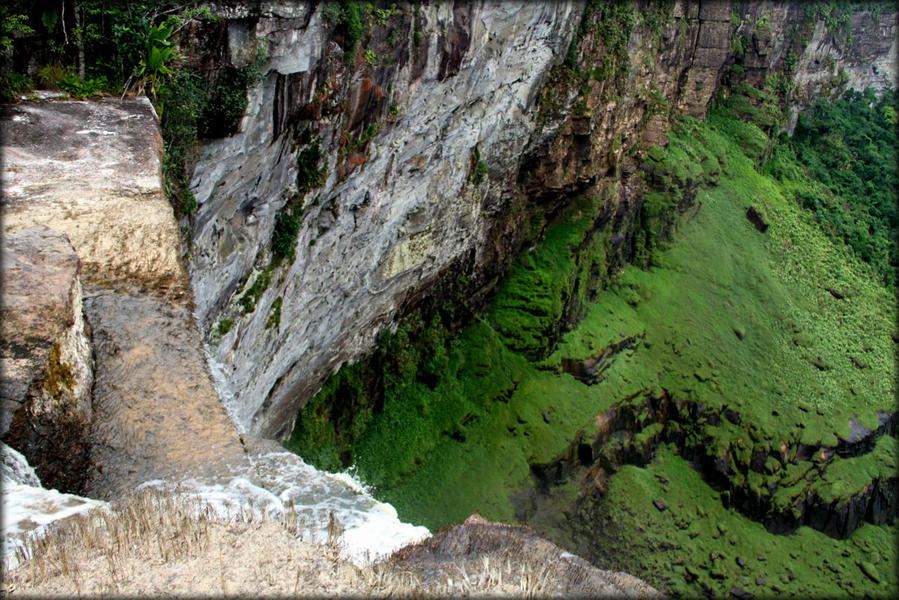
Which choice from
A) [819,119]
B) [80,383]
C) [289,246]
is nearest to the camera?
[80,383]

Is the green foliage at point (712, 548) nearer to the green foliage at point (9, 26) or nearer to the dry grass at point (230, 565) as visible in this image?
the dry grass at point (230, 565)

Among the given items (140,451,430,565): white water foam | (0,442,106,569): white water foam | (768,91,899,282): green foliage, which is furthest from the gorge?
(768,91,899,282): green foliage

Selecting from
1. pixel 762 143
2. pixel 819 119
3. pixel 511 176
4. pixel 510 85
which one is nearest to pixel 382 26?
pixel 510 85

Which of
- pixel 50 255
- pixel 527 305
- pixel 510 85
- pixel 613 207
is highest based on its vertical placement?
pixel 510 85

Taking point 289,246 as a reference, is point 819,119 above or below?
above

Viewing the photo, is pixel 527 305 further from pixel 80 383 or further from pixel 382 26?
pixel 80 383

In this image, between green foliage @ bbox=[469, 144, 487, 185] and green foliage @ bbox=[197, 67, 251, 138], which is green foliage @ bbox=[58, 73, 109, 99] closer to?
green foliage @ bbox=[197, 67, 251, 138]

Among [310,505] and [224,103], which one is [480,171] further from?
[310,505]
